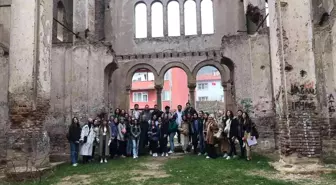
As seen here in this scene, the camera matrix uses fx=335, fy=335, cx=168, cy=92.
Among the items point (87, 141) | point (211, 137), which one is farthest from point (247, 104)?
point (87, 141)

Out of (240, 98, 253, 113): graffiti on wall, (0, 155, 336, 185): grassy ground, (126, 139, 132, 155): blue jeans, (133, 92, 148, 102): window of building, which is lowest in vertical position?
(0, 155, 336, 185): grassy ground

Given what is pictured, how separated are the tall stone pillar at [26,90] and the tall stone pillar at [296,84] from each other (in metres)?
6.42

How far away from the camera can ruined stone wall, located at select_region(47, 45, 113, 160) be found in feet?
40.8

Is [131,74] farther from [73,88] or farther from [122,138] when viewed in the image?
[122,138]

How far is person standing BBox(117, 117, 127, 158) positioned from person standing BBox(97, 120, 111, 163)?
0.43 meters

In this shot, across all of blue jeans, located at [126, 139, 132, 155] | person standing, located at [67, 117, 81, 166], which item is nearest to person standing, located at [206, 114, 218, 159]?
blue jeans, located at [126, 139, 132, 155]

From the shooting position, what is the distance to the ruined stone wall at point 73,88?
1244cm

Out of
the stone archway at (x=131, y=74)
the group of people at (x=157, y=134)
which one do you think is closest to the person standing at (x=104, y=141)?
the group of people at (x=157, y=134)

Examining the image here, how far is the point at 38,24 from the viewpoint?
920 cm

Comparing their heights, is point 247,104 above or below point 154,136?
above

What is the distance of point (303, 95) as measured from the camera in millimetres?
8680

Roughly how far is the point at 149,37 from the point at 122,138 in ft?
38.6

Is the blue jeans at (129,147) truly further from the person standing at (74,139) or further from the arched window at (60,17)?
the arched window at (60,17)

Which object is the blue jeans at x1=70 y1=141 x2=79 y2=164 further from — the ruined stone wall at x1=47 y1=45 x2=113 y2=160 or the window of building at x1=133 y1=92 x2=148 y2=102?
the window of building at x1=133 y1=92 x2=148 y2=102
